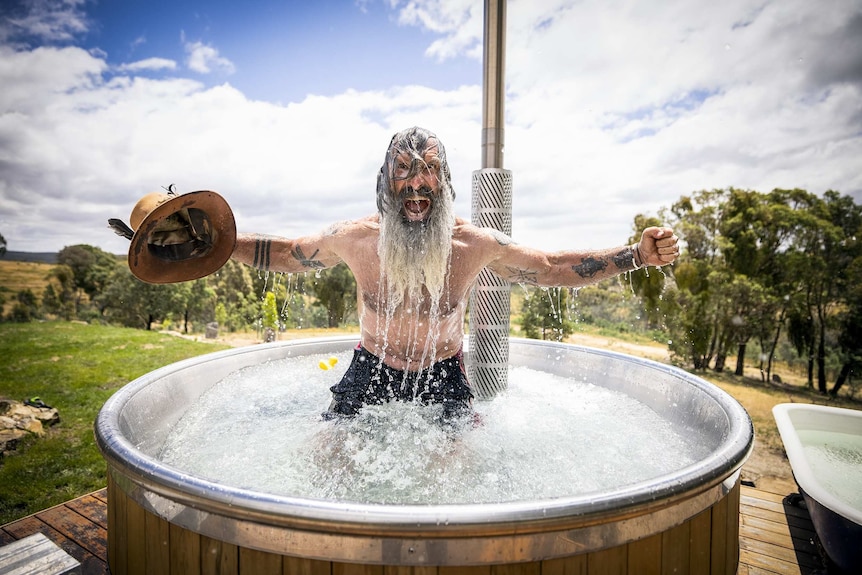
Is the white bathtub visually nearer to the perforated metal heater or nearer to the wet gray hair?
the perforated metal heater

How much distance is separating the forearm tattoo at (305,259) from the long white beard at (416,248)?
1.21 ft

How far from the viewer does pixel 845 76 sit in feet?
31.5

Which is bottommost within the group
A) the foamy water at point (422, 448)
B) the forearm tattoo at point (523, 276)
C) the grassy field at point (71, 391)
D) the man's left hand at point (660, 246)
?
the grassy field at point (71, 391)

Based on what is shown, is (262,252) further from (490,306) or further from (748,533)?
(748,533)

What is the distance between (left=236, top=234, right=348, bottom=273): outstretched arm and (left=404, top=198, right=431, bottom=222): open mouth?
46cm

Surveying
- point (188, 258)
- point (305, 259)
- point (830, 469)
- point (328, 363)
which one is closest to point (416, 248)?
point (305, 259)

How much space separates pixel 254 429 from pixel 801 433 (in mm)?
3971

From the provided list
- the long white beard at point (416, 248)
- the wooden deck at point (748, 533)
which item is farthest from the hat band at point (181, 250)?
the wooden deck at point (748, 533)

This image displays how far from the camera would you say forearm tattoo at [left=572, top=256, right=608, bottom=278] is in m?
2.18

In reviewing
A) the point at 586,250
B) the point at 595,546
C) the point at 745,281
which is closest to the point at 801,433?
the point at 586,250

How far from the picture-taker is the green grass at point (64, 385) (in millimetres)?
3562

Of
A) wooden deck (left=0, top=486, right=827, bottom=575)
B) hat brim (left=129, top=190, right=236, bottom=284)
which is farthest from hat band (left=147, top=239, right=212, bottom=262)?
wooden deck (left=0, top=486, right=827, bottom=575)

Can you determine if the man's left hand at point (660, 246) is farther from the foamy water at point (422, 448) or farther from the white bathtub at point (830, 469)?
the white bathtub at point (830, 469)

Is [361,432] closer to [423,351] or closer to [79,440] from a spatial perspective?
[423,351]
